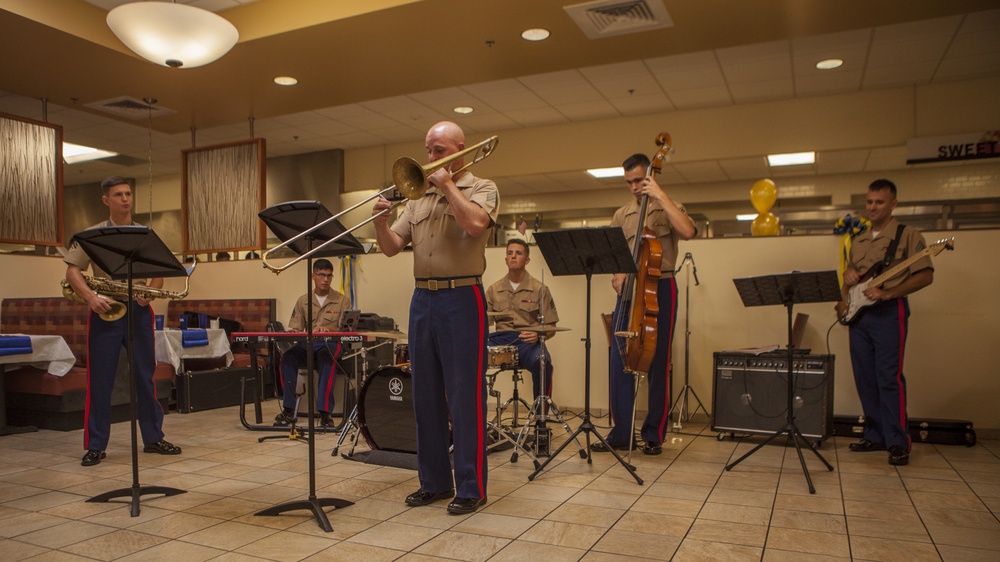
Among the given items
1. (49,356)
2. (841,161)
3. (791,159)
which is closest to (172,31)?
(49,356)

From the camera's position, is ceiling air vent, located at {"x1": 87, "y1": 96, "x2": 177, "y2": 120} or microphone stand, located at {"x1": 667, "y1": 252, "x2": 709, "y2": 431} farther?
ceiling air vent, located at {"x1": 87, "y1": 96, "x2": 177, "y2": 120}

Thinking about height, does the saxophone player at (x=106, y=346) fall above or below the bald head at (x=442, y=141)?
below

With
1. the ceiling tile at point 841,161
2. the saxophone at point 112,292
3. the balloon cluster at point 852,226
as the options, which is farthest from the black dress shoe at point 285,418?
the ceiling tile at point 841,161

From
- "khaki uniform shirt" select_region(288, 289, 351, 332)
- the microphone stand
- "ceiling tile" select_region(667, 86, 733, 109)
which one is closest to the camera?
the microphone stand

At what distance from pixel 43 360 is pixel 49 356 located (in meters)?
0.05

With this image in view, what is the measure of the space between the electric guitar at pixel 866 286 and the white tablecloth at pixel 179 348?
17.9 ft

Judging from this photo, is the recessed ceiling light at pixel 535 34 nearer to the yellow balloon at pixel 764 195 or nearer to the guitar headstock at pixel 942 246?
the guitar headstock at pixel 942 246

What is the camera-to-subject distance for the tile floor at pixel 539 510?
2.75m

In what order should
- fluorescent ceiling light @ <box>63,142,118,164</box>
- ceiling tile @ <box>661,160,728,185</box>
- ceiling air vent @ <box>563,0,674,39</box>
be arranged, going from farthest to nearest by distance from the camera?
fluorescent ceiling light @ <box>63,142,118,164</box> < ceiling tile @ <box>661,160,728,185</box> < ceiling air vent @ <box>563,0,674,39</box>

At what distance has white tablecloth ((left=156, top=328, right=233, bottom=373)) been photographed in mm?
6289

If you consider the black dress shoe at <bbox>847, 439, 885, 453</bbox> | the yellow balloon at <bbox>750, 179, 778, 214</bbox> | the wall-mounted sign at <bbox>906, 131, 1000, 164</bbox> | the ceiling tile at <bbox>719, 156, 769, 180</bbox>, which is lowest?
the black dress shoe at <bbox>847, 439, 885, 453</bbox>

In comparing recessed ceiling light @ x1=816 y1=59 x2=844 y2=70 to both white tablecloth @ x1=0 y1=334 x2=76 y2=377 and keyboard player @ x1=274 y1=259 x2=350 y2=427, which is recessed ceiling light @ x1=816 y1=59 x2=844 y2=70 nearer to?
keyboard player @ x1=274 y1=259 x2=350 y2=427

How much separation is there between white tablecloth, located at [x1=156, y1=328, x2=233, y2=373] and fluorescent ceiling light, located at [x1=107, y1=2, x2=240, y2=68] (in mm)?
2638

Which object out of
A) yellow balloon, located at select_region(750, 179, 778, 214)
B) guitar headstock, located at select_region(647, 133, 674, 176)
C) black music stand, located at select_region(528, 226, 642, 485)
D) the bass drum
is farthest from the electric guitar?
yellow balloon, located at select_region(750, 179, 778, 214)
